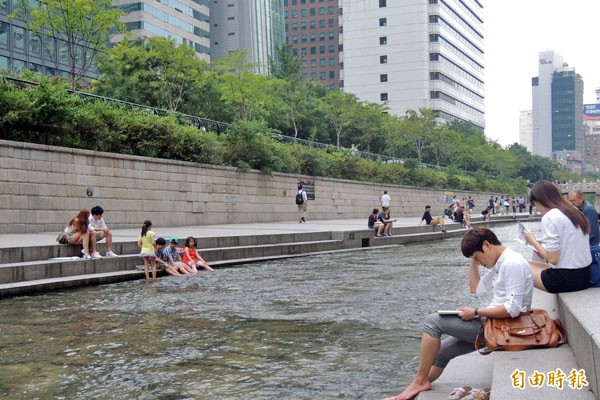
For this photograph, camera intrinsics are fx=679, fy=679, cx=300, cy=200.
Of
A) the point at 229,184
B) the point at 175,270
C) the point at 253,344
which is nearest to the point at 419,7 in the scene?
the point at 229,184

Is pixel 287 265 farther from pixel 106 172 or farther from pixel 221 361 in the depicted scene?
pixel 221 361

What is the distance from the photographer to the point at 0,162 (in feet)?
62.7

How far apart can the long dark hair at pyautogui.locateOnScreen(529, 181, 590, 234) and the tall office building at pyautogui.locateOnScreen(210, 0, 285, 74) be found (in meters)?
102

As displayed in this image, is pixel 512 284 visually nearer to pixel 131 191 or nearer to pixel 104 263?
pixel 104 263

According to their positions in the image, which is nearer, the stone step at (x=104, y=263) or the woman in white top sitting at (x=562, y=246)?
the woman in white top sitting at (x=562, y=246)

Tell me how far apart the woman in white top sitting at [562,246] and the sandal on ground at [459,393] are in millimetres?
1415

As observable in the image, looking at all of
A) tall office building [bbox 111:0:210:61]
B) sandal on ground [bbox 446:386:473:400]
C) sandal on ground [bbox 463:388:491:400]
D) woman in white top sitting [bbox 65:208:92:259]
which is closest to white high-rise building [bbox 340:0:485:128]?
tall office building [bbox 111:0:210:61]

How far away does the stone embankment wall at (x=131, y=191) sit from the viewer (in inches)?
773

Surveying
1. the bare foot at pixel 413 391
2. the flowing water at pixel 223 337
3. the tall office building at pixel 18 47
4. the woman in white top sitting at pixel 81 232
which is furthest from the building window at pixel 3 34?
the bare foot at pixel 413 391

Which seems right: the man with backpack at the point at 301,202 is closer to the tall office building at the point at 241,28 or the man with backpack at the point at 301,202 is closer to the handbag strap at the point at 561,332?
the handbag strap at the point at 561,332

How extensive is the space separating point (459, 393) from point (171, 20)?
88.2 m

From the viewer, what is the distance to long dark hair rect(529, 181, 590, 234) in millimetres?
5738

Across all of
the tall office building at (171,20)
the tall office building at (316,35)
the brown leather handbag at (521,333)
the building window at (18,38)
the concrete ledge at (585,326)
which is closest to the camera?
the concrete ledge at (585,326)

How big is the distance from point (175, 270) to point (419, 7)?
96.6 metres
